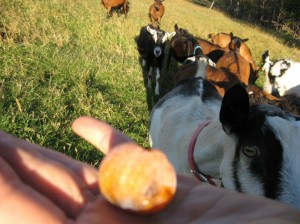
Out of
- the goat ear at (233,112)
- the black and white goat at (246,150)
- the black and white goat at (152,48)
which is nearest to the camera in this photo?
the black and white goat at (246,150)

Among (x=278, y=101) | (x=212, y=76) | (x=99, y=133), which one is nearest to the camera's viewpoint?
(x=99, y=133)

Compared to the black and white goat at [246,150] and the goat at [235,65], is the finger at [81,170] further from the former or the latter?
the goat at [235,65]

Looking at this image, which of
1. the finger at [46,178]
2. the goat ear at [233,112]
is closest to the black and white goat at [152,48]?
the goat ear at [233,112]

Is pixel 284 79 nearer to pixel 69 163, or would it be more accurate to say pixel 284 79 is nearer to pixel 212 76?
pixel 212 76

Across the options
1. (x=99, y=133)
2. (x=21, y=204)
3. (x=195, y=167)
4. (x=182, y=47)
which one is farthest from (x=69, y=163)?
(x=182, y=47)

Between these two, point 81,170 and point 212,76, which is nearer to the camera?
point 81,170

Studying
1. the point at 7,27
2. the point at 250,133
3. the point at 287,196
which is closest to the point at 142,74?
the point at 7,27

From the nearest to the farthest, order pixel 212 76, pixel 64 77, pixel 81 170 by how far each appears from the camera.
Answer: pixel 81 170 → pixel 64 77 → pixel 212 76

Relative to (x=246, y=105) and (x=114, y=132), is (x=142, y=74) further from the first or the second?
(x=114, y=132)
